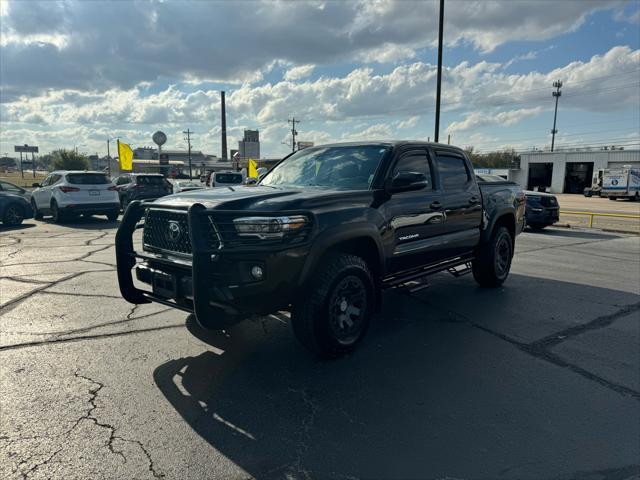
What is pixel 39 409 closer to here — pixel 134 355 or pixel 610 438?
pixel 134 355

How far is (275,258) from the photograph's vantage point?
3406 mm

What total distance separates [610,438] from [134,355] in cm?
375

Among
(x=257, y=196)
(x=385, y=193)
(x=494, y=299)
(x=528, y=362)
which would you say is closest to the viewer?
(x=257, y=196)

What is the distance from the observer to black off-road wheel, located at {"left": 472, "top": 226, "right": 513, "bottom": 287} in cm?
652

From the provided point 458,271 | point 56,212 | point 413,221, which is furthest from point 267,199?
point 56,212

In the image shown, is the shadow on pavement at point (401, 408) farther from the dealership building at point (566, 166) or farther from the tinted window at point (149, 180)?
the dealership building at point (566, 166)

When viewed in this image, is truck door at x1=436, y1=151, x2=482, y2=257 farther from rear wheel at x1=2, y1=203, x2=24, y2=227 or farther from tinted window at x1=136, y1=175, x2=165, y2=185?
tinted window at x1=136, y1=175, x2=165, y2=185

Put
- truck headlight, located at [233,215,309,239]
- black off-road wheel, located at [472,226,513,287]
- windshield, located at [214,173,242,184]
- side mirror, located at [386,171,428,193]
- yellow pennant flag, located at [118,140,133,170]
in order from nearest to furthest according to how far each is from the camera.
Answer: truck headlight, located at [233,215,309,239] < side mirror, located at [386,171,428,193] < black off-road wheel, located at [472,226,513,287] < windshield, located at [214,173,242,184] < yellow pennant flag, located at [118,140,133,170]

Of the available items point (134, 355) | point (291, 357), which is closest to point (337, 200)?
point (291, 357)

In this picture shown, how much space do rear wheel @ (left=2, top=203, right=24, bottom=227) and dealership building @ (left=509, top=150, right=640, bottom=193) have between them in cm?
4990

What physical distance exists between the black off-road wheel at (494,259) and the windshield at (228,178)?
530 inches

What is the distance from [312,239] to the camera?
3.63 meters

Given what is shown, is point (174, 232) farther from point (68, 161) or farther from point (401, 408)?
point (68, 161)

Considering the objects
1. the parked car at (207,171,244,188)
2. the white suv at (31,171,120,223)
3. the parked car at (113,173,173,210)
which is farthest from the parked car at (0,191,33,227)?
the parked car at (207,171,244,188)
